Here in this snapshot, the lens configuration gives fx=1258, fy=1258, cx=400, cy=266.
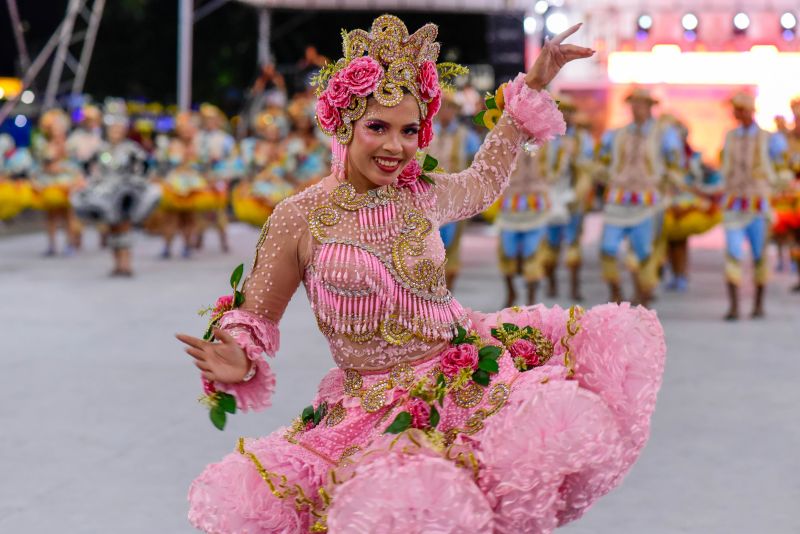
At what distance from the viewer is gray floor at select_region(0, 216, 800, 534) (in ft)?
16.0

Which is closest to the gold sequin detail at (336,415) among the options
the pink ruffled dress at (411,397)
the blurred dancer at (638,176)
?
the pink ruffled dress at (411,397)

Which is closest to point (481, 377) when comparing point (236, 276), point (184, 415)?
point (236, 276)

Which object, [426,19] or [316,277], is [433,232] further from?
[426,19]

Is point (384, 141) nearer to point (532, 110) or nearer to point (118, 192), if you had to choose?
point (532, 110)

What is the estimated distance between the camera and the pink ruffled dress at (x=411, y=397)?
267cm

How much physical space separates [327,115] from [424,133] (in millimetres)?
262

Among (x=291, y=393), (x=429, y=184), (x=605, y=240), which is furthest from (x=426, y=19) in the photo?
(x=429, y=184)

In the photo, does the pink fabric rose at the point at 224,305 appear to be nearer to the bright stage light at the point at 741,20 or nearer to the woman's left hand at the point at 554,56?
the woman's left hand at the point at 554,56

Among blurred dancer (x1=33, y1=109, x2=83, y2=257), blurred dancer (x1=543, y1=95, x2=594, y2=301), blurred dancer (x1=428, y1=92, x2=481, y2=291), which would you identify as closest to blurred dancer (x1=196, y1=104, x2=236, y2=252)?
blurred dancer (x1=33, y1=109, x2=83, y2=257)

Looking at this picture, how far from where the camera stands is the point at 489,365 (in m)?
2.99

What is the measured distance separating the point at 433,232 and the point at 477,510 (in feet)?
2.52

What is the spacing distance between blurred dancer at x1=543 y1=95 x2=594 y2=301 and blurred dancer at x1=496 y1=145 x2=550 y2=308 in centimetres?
45

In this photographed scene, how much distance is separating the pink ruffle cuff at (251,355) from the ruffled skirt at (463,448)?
111mm

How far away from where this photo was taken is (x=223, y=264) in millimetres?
14141
